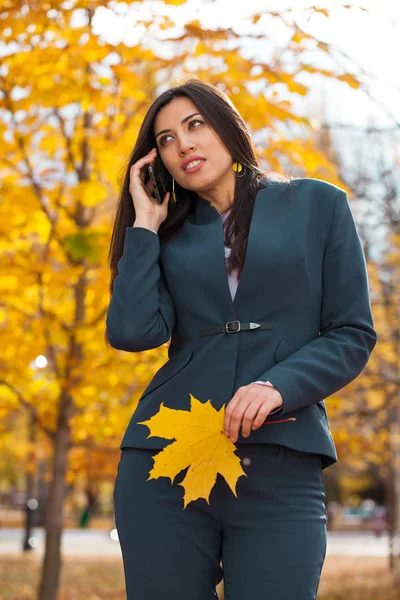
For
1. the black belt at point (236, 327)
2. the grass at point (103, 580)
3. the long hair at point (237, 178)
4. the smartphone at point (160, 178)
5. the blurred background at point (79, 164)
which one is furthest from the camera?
the grass at point (103, 580)

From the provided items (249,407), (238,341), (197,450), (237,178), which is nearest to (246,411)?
(249,407)

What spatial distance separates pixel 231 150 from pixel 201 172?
10 centimetres

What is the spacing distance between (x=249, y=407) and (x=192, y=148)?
76cm

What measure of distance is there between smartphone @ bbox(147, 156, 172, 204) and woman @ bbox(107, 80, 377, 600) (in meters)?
0.06

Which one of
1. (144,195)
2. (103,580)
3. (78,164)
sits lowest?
(103,580)

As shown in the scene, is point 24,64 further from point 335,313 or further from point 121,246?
point 335,313

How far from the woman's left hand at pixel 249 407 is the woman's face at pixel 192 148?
662mm

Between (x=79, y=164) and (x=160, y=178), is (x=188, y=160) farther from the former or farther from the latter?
(x=79, y=164)

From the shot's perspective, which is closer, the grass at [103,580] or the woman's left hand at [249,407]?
the woman's left hand at [249,407]

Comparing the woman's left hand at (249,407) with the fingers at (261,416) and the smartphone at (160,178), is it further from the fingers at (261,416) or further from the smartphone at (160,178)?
the smartphone at (160,178)

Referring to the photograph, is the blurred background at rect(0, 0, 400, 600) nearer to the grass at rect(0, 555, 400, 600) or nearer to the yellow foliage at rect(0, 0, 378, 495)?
the yellow foliage at rect(0, 0, 378, 495)

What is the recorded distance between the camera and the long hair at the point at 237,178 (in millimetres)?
2230

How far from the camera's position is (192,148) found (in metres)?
2.25

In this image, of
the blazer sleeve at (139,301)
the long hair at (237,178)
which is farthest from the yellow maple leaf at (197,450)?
the long hair at (237,178)
